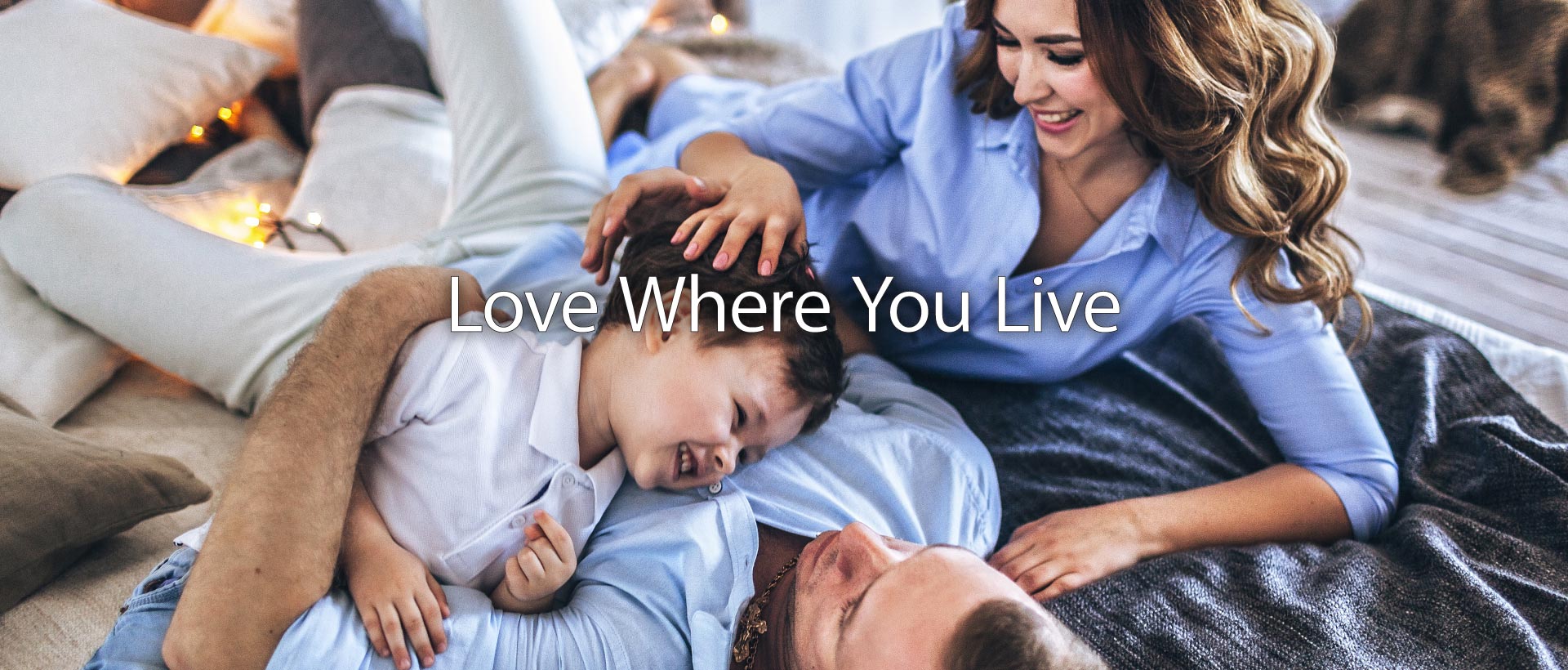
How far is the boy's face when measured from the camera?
958 millimetres

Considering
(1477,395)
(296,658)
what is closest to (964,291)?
(1477,395)

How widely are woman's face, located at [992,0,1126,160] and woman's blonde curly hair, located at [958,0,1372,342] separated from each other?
0.02 meters

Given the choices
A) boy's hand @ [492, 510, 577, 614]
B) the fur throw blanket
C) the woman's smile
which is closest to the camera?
boy's hand @ [492, 510, 577, 614]

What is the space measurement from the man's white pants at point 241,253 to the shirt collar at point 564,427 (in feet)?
1.10

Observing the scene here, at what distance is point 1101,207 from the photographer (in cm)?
123

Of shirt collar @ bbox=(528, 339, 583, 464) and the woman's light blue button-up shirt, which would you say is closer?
shirt collar @ bbox=(528, 339, 583, 464)

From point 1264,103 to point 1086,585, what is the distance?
594 millimetres

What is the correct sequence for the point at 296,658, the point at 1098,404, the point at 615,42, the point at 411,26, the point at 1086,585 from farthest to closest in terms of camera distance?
1. the point at 615,42
2. the point at 411,26
3. the point at 1098,404
4. the point at 1086,585
5. the point at 296,658

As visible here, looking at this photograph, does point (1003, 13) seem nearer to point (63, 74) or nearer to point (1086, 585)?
point (1086, 585)

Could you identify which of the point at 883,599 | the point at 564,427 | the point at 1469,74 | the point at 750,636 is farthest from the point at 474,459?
the point at 1469,74

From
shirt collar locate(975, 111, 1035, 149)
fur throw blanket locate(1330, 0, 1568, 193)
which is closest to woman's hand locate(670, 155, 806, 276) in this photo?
shirt collar locate(975, 111, 1035, 149)

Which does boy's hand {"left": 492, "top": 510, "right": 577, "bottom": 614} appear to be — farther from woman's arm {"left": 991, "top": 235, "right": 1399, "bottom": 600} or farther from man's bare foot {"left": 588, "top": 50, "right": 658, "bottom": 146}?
man's bare foot {"left": 588, "top": 50, "right": 658, "bottom": 146}

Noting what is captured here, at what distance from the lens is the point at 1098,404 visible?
1.40 meters

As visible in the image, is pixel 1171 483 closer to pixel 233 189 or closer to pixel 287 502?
pixel 287 502
